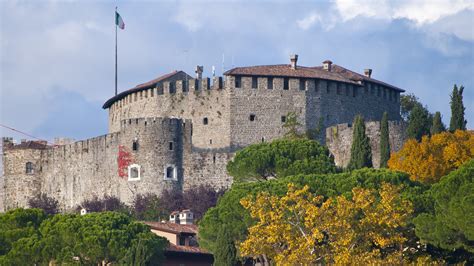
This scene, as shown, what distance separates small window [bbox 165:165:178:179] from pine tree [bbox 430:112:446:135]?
16.4 meters

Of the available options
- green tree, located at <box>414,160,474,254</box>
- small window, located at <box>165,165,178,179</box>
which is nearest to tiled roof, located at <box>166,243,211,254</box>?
green tree, located at <box>414,160,474,254</box>

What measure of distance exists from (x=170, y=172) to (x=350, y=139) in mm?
11014

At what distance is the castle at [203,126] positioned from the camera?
336ft

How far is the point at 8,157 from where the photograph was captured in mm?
112500

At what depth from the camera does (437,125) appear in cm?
9350

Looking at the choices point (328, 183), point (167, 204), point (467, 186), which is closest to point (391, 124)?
point (167, 204)

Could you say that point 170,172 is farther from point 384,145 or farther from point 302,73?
point 384,145

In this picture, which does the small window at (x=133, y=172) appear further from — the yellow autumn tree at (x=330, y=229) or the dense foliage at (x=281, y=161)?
the yellow autumn tree at (x=330, y=229)

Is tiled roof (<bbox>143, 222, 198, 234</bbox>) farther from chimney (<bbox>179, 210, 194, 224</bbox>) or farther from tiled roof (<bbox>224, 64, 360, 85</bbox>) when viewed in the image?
tiled roof (<bbox>224, 64, 360, 85</bbox>)

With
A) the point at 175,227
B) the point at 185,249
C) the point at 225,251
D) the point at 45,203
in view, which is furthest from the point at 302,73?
the point at 225,251

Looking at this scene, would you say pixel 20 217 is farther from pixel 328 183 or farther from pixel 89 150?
pixel 89 150

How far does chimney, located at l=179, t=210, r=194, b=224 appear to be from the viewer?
310 ft

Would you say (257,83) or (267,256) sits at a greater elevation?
(257,83)

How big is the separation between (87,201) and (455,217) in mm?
42760
